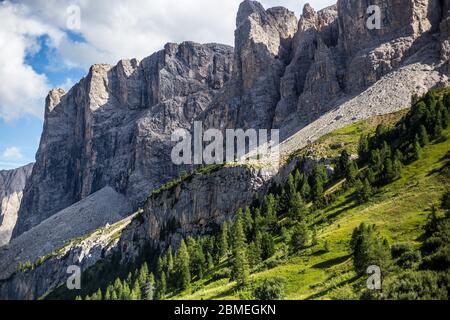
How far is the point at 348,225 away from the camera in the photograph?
79562mm

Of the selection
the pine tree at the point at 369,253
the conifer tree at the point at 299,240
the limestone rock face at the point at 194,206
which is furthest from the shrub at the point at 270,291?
the limestone rock face at the point at 194,206

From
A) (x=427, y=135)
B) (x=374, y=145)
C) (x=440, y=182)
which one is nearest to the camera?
(x=440, y=182)

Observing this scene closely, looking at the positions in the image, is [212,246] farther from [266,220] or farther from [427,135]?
[427,135]

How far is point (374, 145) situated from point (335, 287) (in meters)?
71.4

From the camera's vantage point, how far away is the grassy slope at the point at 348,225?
61.5 m

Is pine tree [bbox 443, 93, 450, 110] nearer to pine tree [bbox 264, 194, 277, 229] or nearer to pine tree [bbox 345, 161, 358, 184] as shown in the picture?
pine tree [bbox 345, 161, 358, 184]

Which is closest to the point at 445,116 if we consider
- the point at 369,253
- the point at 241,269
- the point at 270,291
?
the point at 241,269

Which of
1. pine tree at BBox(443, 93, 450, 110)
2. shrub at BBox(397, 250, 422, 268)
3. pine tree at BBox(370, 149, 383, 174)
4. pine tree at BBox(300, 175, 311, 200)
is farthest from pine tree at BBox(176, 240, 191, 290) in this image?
pine tree at BBox(443, 93, 450, 110)

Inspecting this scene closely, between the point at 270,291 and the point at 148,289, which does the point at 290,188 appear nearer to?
the point at 148,289

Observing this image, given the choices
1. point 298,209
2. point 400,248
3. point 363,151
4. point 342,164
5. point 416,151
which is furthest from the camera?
point 342,164

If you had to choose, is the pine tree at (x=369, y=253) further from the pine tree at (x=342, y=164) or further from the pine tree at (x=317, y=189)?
the pine tree at (x=342, y=164)

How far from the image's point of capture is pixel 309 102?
197 meters
